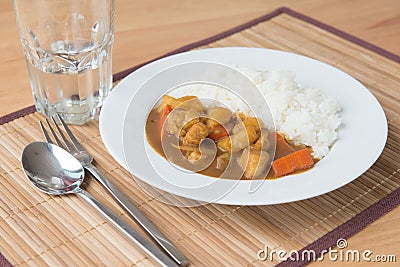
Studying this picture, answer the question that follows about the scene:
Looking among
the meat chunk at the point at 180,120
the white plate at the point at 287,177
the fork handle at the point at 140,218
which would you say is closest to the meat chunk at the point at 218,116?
the meat chunk at the point at 180,120

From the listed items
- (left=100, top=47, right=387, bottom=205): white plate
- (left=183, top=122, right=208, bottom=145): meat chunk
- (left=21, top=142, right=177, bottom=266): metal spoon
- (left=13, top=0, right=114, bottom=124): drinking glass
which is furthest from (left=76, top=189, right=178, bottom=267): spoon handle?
(left=13, top=0, right=114, bottom=124): drinking glass

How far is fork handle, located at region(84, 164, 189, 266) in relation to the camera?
1288 mm

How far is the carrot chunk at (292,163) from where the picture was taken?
56.7 inches

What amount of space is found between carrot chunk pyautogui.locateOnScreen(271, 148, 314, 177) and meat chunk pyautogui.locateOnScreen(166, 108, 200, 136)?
235 mm

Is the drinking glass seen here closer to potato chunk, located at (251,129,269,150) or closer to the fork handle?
the fork handle

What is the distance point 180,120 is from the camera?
1.56 meters

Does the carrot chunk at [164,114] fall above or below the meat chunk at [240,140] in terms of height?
below

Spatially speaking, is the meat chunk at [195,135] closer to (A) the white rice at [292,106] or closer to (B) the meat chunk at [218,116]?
(B) the meat chunk at [218,116]

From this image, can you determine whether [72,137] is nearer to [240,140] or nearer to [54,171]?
[54,171]

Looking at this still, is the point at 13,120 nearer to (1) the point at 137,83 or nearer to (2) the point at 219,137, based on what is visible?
(1) the point at 137,83

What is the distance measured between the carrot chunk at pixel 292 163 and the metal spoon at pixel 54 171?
38 cm

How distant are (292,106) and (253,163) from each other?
26cm

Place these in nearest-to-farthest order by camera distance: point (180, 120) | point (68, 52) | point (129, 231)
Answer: point (129, 231), point (180, 120), point (68, 52)

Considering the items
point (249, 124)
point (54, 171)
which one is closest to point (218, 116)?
point (249, 124)
